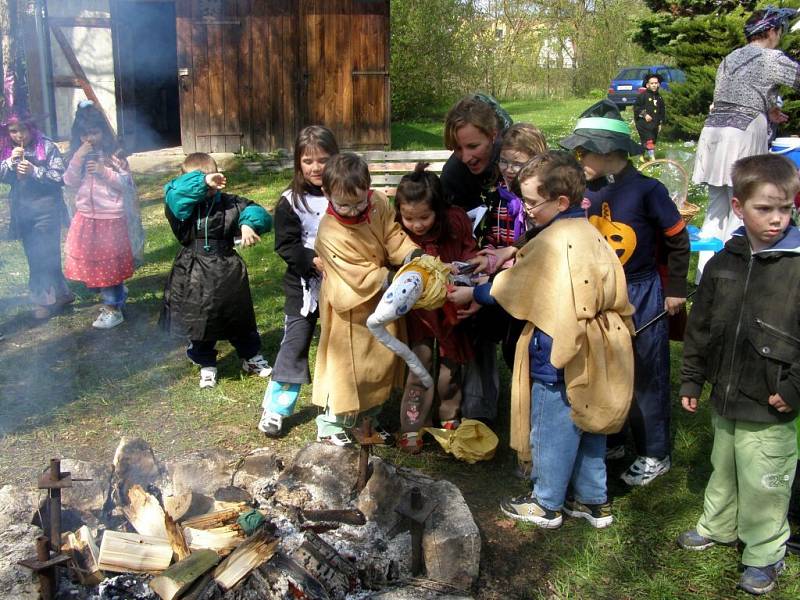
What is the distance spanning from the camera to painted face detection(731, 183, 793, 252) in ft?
8.64

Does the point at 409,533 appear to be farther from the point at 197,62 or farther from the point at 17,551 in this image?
the point at 197,62

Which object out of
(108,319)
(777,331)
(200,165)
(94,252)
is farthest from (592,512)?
(94,252)

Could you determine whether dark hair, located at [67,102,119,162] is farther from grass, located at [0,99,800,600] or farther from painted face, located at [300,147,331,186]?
painted face, located at [300,147,331,186]

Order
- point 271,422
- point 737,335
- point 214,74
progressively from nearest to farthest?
point 737,335
point 271,422
point 214,74

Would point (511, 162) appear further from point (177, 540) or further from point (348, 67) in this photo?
Answer: point (348, 67)

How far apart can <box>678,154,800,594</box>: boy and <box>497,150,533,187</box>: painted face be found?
0.91 metres

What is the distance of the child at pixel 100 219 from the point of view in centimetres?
535

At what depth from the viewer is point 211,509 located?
9.73 ft

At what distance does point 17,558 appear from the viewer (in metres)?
2.54

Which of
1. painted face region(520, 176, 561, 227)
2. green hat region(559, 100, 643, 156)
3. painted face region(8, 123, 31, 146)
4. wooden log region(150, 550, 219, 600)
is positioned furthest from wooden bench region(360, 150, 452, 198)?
wooden log region(150, 550, 219, 600)

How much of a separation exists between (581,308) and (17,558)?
215cm

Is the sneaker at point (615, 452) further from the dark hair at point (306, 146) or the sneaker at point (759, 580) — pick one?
the dark hair at point (306, 146)

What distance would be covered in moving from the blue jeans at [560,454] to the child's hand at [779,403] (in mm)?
715

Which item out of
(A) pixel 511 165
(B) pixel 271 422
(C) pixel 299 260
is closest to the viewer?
(A) pixel 511 165
